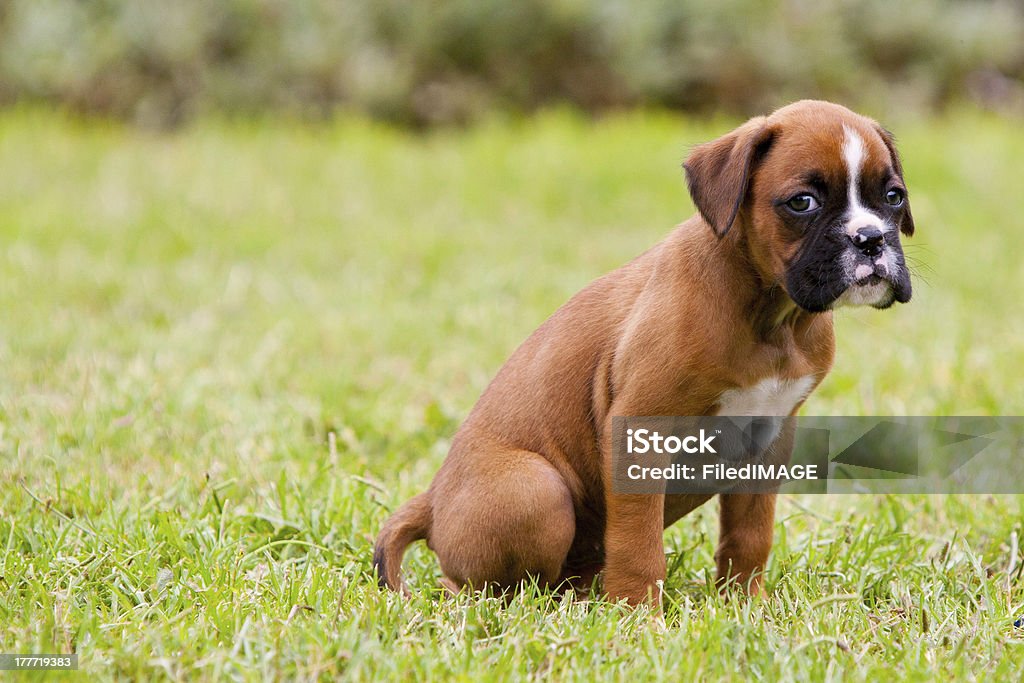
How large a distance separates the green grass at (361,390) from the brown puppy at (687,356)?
0.58 ft

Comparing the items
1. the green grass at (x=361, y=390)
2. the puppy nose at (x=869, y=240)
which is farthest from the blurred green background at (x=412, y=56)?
the puppy nose at (x=869, y=240)

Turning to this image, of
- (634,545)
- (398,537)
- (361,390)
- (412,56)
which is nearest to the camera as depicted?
(634,545)

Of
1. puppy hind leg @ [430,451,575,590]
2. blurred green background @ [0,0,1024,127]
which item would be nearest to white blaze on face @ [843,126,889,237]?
puppy hind leg @ [430,451,575,590]

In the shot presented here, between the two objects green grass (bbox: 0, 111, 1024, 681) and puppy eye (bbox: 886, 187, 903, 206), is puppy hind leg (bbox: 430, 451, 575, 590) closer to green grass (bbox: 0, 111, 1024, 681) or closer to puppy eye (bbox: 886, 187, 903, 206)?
green grass (bbox: 0, 111, 1024, 681)

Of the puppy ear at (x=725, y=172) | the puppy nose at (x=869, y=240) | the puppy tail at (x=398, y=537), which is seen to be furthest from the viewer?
the puppy tail at (x=398, y=537)

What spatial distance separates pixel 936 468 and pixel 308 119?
7.55 metres

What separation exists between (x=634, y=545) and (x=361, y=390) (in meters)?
2.58

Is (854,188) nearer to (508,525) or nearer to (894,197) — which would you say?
(894,197)

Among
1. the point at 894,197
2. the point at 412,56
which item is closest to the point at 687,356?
the point at 894,197

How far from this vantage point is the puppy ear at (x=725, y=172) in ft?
10.1

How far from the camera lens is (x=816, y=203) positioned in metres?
3.03

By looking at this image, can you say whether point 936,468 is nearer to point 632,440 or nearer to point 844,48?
point 632,440

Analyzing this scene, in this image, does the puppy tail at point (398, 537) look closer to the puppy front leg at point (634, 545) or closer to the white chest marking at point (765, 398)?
the puppy front leg at point (634, 545)

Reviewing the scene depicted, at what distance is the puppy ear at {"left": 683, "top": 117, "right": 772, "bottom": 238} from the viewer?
3068mm
